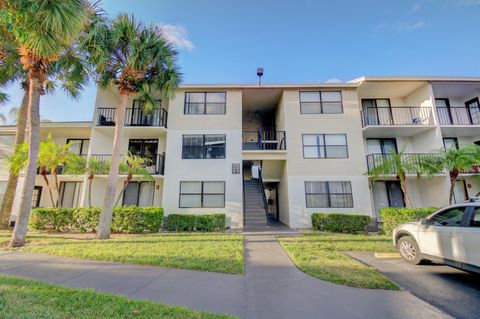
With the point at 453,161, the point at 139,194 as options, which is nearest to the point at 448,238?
the point at 453,161

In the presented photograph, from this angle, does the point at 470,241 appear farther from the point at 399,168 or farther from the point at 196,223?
the point at 196,223

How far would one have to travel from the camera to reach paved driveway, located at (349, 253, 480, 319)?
3682 mm

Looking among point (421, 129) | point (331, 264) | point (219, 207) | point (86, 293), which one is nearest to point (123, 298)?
point (86, 293)

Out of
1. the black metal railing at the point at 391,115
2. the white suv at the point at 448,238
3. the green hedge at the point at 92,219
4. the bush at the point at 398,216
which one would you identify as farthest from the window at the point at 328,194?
the green hedge at the point at 92,219

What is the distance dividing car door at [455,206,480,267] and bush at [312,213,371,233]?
6982mm

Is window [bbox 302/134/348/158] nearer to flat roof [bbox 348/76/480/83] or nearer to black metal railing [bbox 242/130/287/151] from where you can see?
black metal railing [bbox 242/130/287/151]

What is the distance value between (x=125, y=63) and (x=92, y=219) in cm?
805

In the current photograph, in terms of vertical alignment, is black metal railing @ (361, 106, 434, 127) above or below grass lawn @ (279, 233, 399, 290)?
above

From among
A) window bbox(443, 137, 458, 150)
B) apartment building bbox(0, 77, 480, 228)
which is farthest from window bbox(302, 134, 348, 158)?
window bbox(443, 137, 458, 150)

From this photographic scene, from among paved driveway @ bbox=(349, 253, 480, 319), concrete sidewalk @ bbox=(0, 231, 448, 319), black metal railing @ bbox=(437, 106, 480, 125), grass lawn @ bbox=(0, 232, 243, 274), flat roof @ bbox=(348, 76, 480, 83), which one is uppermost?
flat roof @ bbox=(348, 76, 480, 83)

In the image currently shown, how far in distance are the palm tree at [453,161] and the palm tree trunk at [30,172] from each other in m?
18.9

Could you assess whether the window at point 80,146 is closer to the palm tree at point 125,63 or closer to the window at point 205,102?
the palm tree at point 125,63

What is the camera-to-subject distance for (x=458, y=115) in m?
14.6

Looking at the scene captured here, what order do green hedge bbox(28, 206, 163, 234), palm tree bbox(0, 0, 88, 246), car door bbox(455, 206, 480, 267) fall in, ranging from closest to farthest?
car door bbox(455, 206, 480, 267) < palm tree bbox(0, 0, 88, 246) < green hedge bbox(28, 206, 163, 234)
